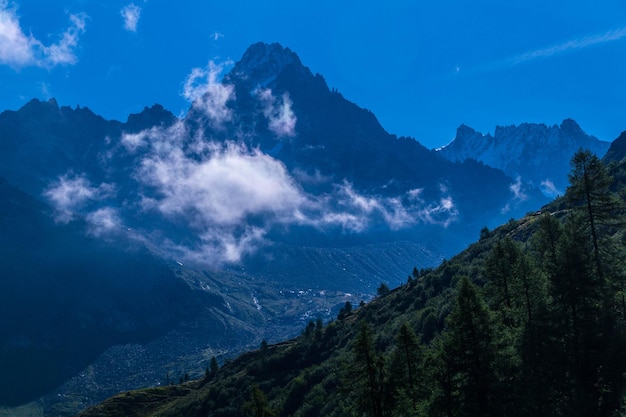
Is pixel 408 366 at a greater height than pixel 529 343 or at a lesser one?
lesser

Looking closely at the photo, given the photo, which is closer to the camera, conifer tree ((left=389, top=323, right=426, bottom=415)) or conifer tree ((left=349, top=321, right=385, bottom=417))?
conifer tree ((left=349, top=321, right=385, bottom=417))

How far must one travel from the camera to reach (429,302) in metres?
123

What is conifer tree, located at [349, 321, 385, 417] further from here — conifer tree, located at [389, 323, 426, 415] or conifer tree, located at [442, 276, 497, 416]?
conifer tree, located at [442, 276, 497, 416]

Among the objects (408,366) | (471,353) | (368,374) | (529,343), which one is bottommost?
(368,374)

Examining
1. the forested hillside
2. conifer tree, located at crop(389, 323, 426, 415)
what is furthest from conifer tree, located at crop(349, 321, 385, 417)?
conifer tree, located at crop(389, 323, 426, 415)

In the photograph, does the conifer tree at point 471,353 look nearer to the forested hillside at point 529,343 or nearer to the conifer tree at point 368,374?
the forested hillside at point 529,343

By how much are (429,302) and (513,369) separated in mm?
80892

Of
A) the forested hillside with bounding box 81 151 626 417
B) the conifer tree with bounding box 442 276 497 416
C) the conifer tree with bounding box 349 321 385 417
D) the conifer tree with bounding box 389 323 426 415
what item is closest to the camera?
the conifer tree with bounding box 442 276 497 416

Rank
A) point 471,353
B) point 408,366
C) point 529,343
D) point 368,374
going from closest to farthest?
point 471,353, point 529,343, point 368,374, point 408,366

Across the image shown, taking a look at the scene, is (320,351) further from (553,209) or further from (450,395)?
(450,395)

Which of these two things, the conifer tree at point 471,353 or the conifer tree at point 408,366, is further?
the conifer tree at point 408,366

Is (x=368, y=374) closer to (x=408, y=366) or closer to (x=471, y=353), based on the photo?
(x=408, y=366)

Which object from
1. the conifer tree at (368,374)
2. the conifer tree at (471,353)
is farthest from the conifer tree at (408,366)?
the conifer tree at (471,353)

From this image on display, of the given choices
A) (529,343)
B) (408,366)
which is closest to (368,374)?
(408,366)
